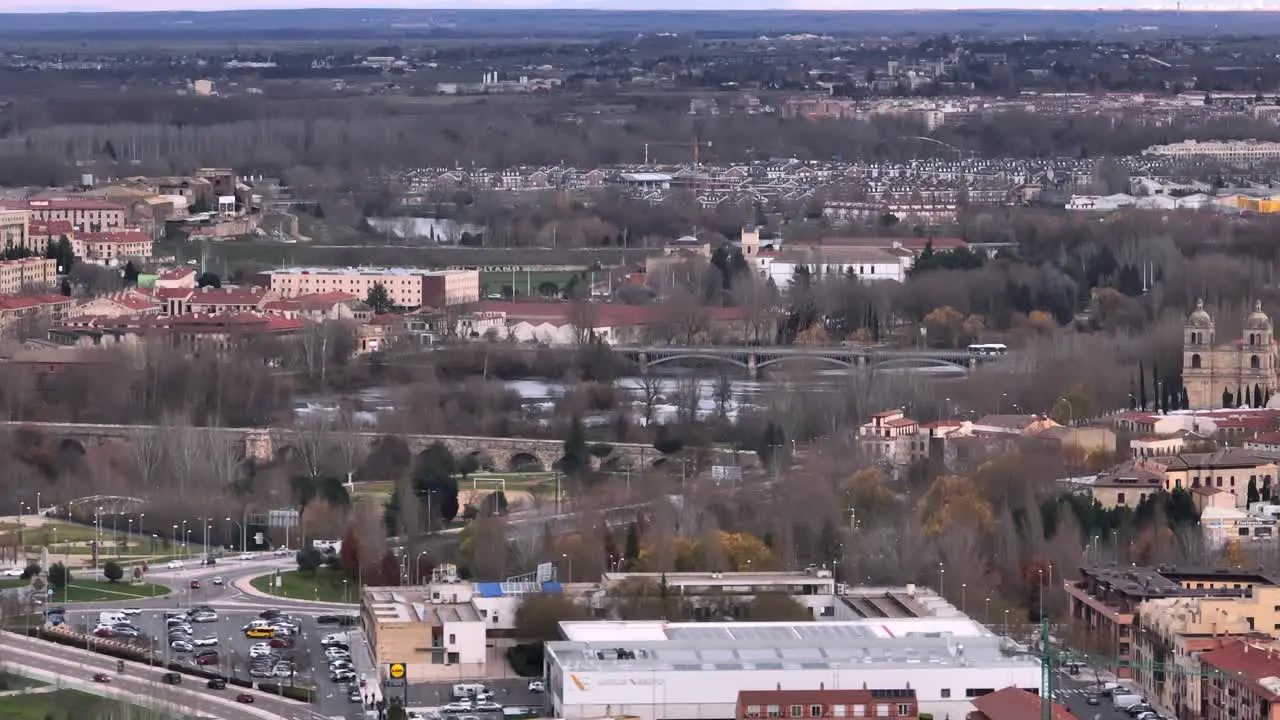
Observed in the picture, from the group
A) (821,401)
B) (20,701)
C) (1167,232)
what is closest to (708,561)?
(20,701)

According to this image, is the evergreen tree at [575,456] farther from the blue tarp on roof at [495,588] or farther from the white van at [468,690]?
the white van at [468,690]

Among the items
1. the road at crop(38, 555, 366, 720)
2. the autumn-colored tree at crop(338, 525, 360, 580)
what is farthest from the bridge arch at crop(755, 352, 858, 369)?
→ the autumn-colored tree at crop(338, 525, 360, 580)

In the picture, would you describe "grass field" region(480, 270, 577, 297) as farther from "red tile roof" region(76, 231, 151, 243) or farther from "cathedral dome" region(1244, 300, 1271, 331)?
"cathedral dome" region(1244, 300, 1271, 331)

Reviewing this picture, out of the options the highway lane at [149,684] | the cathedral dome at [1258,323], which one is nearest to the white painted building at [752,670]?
the highway lane at [149,684]

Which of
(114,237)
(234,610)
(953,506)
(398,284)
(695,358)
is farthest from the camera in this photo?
(114,237)

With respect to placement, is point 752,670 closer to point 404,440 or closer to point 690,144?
point 404,440

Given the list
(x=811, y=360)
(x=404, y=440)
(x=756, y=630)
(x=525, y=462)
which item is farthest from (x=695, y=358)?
(x=756, y=630)
